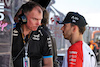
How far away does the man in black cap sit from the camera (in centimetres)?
181

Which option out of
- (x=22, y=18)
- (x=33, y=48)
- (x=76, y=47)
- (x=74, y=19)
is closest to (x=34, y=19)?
(x=22, y=18)

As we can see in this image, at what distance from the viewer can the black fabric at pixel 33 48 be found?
2025 millimetres

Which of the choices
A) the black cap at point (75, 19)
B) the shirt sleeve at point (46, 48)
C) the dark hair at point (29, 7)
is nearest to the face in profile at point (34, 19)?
the dark hair at point (29, 7)

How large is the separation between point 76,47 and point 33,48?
531 millimetres

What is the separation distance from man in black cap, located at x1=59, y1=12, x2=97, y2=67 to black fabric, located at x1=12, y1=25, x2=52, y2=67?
11.4 inches

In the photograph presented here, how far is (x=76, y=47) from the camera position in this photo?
1858 mm

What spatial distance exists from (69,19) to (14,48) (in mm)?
757

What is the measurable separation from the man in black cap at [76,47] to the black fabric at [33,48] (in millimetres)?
290

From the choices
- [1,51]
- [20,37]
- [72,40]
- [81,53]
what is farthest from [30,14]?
[1,51]

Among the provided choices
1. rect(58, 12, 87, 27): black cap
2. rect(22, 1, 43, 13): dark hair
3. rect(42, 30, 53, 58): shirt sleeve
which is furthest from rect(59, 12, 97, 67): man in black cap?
rect(22, 1, 43, 13): dark hair

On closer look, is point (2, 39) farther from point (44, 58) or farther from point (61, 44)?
point (61, 44)

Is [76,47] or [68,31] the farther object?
[68,31]

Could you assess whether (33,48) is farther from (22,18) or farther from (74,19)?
(74,19)

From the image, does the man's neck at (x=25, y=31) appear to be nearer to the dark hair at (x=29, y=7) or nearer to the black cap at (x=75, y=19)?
the dark hair at (x=29, y=7)
